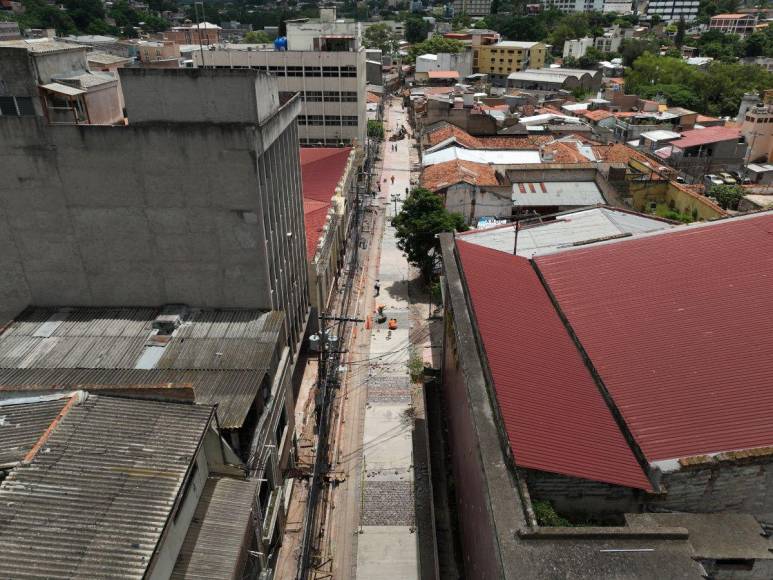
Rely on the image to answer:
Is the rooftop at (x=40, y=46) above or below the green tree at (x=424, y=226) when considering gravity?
above

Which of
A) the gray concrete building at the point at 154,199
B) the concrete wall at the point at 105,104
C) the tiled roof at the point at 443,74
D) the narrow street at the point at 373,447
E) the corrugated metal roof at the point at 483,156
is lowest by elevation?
the narrow street at the point at 373,447

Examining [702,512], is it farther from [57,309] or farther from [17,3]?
[17,3]

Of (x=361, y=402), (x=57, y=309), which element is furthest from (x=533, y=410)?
(x=57, y=309)

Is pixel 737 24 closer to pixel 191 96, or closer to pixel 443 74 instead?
pixel 443 74

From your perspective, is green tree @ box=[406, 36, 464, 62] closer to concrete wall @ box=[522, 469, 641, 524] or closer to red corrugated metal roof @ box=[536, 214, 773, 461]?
red corrugated metal roof @ box=[536, 214, 773, 461]

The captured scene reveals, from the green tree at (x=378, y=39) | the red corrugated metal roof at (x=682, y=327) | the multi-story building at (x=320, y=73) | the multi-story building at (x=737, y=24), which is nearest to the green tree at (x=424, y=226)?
the red corrugated metal roof at (x=682, y=327)

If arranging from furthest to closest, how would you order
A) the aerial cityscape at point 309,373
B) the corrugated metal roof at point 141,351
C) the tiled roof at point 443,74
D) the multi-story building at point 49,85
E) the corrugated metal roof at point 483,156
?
the tiled roof at point 443,74, the corrugated metal roof at point 483,156, the multi-story building at point 49,85, the corrugated metal roof at point 141,351, the aerial cityscape at point 309,373

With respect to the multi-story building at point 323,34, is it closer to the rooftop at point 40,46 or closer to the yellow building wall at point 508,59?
the rooftop at point 40,46
